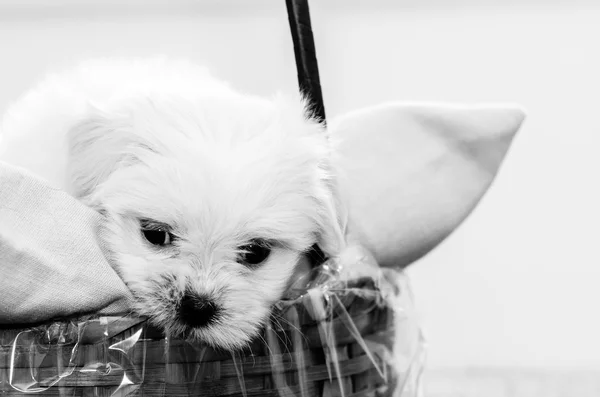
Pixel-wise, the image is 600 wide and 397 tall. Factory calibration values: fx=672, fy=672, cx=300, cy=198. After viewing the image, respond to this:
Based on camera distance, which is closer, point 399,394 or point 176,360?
point 176,360

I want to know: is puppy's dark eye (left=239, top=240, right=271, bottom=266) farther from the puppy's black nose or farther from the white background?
the white background

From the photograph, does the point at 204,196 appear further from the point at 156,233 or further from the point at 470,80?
the point at 470,80

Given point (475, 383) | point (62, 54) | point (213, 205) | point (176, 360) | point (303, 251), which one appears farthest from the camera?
point (62, 54)

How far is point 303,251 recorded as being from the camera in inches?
40.2

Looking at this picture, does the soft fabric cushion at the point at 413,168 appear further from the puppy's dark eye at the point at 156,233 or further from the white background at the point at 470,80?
the white background at the point at 470,80

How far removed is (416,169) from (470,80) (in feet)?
5.04

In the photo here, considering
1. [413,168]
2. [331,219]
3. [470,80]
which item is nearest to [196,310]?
[331,219]

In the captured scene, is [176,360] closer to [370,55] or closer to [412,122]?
[412,122]

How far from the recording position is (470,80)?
2.43 metres

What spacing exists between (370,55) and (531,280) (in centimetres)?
100

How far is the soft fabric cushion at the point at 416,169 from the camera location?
989mm

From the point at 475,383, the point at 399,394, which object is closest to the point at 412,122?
the point at 399,394

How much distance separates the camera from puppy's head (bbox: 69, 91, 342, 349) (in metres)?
0.90

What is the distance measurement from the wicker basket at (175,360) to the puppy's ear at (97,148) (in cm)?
28
